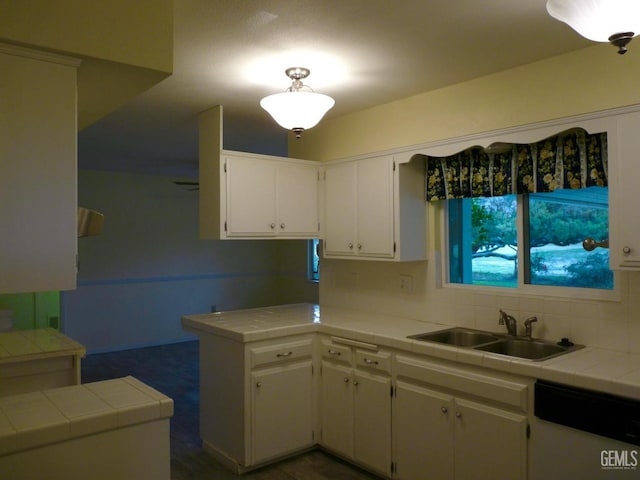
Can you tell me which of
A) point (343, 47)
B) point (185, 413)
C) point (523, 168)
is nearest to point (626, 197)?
point (523, 168)

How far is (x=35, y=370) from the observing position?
2.89 m

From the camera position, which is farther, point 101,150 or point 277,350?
point 101,150

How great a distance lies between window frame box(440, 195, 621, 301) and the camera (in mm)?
2619

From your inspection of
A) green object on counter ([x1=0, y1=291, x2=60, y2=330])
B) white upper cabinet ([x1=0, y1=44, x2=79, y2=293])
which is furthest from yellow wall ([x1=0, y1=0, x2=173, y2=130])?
green object on counter ([x1=0, y1=291, x2=60, y2=330])

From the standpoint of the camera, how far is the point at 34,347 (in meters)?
2.98

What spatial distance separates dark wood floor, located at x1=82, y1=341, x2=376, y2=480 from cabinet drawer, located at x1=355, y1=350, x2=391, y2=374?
27.0 inches

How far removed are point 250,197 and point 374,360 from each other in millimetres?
1410

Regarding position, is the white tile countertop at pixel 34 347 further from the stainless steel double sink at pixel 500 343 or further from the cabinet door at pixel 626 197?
the cabinet door at pixel 626 197

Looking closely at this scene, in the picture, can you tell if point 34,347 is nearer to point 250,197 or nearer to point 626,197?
point 250,197

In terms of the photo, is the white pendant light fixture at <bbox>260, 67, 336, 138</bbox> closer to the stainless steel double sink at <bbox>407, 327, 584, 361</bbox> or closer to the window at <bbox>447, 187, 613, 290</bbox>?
the window at <bbox>447, 187, 613, 290</bbox>

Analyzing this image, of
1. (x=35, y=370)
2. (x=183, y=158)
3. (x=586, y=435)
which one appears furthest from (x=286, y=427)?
(x=183, y=158)

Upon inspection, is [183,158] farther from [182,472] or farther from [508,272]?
[508,272]

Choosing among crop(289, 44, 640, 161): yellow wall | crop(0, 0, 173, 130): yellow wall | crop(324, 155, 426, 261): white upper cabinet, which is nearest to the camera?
crop(0, 0, 173, 130): yellow wall

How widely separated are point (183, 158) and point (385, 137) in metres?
3.06
